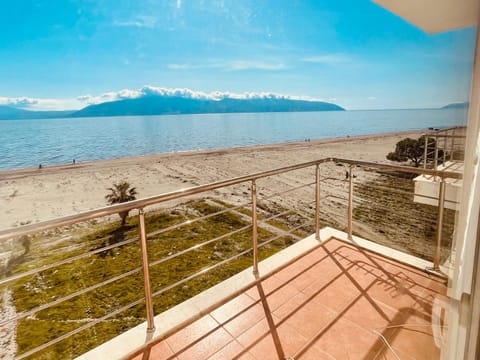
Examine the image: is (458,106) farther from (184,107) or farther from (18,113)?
(18,113)

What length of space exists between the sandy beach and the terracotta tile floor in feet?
33.7

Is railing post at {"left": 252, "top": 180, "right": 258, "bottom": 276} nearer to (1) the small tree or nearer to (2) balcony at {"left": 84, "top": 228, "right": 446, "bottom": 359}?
(2) balcony at {"left": 84, "top": 228, "right": 446, "bottom": 359}

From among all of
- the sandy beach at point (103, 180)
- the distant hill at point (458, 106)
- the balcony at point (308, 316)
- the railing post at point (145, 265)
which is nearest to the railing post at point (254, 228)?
the balcony at point (308, 316)

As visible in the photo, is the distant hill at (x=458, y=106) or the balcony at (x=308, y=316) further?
the balcony at (x=308, y=316)

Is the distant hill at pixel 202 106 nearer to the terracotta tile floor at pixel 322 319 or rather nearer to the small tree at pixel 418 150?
the small tree at pixel 418 150

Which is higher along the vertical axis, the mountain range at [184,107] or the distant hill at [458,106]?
the mountain range at [184,107]

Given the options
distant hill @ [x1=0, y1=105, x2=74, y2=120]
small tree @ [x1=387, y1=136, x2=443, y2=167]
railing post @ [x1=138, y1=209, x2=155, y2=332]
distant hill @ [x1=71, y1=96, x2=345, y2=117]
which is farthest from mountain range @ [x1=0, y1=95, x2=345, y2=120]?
railing post @ [x1=138, y1=209, x2=155, y2=332]

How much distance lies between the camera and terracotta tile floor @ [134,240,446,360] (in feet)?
4.71

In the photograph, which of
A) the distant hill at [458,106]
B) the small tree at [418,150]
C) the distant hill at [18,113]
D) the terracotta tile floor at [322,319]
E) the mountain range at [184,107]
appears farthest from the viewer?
the mountain range at [184,107]

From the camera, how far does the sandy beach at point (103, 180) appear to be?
1317cm

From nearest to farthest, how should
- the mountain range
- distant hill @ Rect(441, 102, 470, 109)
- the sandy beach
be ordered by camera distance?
distant hill @ Rect(441, 102, 470, 109) < the sandy beach < the mountain range

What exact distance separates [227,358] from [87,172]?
22.4 m

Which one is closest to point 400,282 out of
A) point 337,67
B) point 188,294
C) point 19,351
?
point 188,294

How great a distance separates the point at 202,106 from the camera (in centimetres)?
12288
